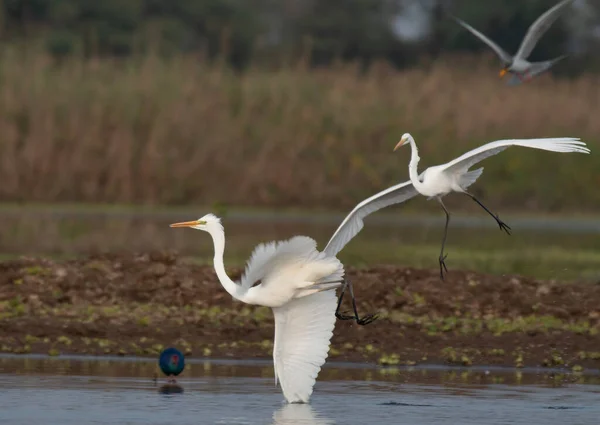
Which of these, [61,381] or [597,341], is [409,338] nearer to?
[597,341]

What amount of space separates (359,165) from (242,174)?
7.71 ft

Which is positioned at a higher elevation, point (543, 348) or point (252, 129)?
point (252, 129)

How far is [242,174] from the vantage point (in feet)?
92.1

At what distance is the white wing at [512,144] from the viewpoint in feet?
37.6

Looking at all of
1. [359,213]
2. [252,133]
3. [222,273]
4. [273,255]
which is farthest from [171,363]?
[252,133]

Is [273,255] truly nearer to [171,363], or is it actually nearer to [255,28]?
[171,363]

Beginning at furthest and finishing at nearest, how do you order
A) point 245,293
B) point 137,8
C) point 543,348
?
point 137,8 < point 543,348 < point 245,293

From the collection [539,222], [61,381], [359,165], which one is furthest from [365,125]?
[61,381]

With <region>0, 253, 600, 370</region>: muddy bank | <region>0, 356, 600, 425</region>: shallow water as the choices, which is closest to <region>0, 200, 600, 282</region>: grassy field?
<region>0, 253, 600, 370</region>: muddy bank

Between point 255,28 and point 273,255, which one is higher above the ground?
point 255,28

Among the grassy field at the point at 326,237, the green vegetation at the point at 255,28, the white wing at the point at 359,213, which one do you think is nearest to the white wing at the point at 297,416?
the white wing at the point at 359,213

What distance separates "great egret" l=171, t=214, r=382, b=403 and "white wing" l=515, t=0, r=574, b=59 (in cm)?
800

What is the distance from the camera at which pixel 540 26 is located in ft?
63.9

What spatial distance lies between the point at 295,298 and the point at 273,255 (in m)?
0.51
